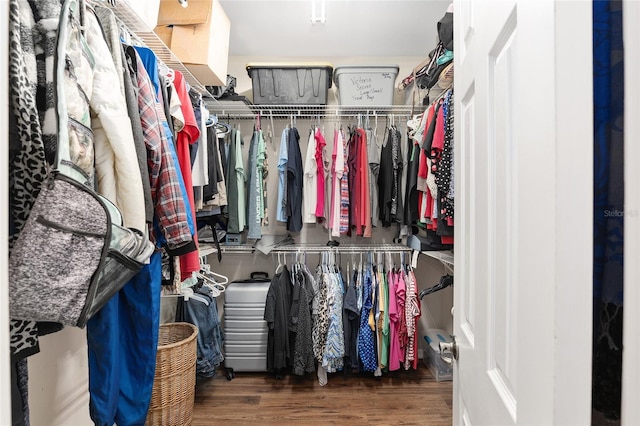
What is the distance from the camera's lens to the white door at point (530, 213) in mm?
374

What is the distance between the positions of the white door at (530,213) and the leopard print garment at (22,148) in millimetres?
845

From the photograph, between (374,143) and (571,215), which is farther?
(374,143)

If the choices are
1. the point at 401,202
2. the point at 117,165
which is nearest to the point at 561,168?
the point at 117,165

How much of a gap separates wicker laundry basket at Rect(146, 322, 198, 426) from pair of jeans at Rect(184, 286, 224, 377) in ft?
0.94

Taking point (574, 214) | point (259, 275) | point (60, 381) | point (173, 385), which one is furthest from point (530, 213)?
point (259, 275)

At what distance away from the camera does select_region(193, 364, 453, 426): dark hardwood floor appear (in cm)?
194

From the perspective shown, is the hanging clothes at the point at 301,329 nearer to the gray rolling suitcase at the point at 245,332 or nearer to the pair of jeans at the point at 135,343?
the gray rolling suitcase at the point at 245,332

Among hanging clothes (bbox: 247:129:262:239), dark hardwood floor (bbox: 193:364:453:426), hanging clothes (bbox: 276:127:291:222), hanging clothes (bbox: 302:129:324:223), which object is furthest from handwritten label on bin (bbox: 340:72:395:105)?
dark hardwood floor (bbox: 193:364:453:426)

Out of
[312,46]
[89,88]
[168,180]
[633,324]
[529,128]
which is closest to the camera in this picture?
[633,324]

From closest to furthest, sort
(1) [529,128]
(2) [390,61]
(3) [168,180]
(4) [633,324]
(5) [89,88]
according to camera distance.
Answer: (4) [633,324], (1) [529,128], (5) [89,88], (3) [168,180], (2) [390,61]

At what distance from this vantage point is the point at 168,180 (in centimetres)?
104

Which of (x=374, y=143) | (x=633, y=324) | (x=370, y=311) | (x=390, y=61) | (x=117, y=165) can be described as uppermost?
(x=390, y=61)

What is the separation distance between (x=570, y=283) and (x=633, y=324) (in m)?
0.06

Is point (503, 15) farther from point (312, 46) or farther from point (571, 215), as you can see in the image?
point (312, 46)
